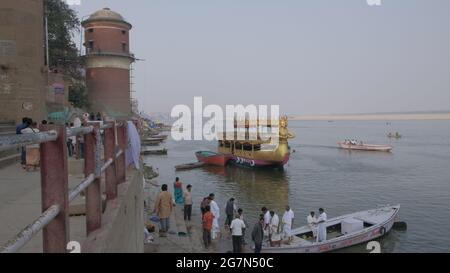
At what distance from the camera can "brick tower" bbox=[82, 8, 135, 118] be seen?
3950 centimetres

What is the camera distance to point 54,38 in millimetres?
33219

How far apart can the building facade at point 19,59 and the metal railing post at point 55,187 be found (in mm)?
13262

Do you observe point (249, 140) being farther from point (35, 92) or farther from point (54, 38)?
point (35, 92)

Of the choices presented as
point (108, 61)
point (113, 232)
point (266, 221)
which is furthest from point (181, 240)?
point (108, 61)

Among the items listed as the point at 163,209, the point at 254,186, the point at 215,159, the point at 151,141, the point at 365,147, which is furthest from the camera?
the point at 151,141

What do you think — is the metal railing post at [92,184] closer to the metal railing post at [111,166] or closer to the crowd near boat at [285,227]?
the metal railing post at [111,166]

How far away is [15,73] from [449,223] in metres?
21.9

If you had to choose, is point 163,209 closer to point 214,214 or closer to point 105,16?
point 214,214

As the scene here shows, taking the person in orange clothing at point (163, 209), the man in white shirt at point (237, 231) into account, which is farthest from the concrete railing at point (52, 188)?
the man in white shirt at point (237, 231)

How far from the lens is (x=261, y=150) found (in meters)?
40.6

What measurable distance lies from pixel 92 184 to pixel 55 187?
A: 1203 mm

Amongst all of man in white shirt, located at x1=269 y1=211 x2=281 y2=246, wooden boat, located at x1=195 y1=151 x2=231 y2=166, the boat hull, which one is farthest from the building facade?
wooden boat, located at x1=195 y1=151 x2=231 y2=166

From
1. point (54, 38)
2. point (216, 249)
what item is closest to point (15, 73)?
point (216, 249)

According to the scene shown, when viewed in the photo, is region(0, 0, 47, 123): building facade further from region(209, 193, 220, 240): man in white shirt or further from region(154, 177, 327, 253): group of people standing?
region(209, 193, 220, 240): man in white shirt
